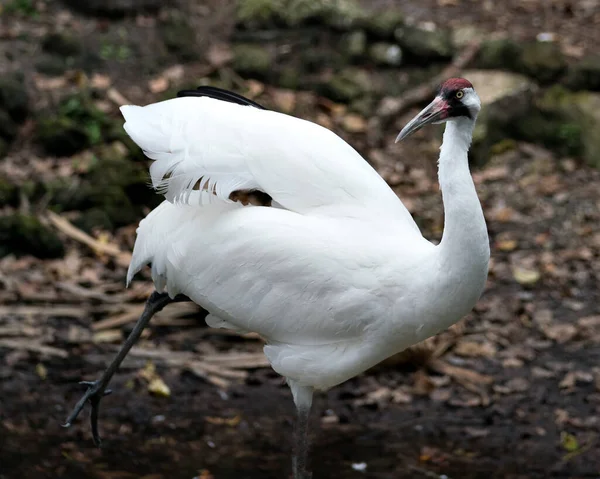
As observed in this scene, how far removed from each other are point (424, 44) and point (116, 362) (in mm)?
4923

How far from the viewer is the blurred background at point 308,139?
5066mm

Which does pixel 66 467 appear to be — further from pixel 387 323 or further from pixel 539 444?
pixel 539 444

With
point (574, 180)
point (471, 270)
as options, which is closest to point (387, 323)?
point (471, 270)

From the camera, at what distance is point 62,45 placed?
26.5 feet

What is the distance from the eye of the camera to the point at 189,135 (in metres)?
3.88

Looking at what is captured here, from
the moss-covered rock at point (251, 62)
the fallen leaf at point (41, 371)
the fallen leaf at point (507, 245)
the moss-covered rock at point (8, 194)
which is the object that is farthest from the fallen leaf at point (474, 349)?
the moss-covered rock at point (251, 62)

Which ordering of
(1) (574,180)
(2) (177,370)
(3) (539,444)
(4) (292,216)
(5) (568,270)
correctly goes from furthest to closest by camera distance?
(1) (574,180) → (5) (568,270) → (2) (177,370) → (3) (539,444) → (4) (292,216)

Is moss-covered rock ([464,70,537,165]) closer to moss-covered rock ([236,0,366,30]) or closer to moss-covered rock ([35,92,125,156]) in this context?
moss-covered rock ([236,0,366,30])

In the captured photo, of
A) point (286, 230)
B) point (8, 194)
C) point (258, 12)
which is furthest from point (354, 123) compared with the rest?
point (286, 230)

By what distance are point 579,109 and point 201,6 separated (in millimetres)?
3549

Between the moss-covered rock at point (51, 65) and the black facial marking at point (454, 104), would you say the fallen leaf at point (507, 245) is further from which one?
the moss-covered rock at point (51, 65)

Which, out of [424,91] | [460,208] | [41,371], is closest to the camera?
[460,208]

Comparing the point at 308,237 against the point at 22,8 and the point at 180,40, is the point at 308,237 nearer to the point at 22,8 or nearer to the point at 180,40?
the point at 180,40

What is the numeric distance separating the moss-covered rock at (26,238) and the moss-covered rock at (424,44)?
3.82 m
